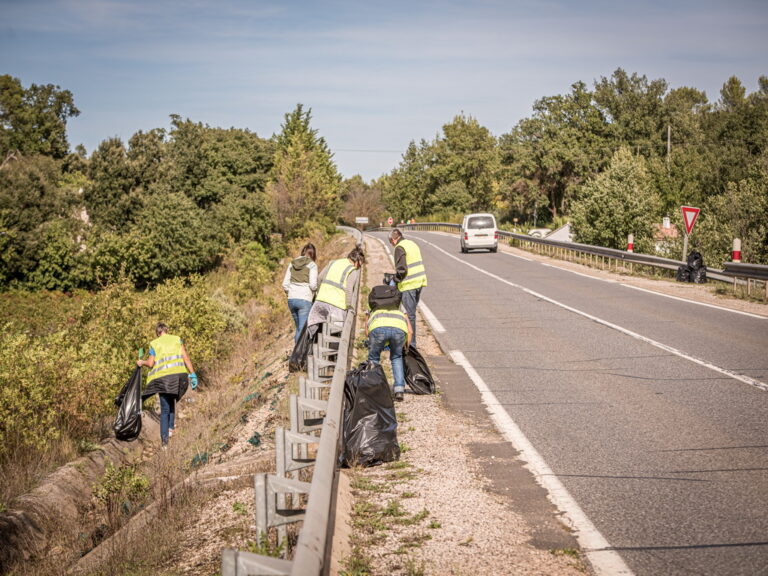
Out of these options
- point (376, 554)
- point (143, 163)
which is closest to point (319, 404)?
point (376, 554)

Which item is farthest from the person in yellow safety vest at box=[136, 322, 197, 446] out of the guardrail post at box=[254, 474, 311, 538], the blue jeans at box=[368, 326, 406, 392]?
the guardrail post at box=[254, 474, 311, 538]

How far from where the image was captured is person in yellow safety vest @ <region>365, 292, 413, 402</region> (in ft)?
28.0

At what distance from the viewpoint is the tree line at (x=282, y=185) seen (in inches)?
1677

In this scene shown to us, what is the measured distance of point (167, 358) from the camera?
1098 centimetres

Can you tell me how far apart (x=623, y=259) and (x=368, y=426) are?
70.1 feet

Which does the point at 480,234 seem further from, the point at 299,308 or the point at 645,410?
the point at 645,410

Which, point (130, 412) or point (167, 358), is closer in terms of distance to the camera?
→ point (130, 412)

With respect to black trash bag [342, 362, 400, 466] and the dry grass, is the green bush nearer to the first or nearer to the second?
the dry grass

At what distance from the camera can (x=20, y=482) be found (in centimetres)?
1023

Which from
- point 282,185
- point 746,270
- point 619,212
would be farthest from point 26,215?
point 746,270

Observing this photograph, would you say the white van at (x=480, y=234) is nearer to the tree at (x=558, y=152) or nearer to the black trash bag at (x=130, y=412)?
the black trash bag at (x=130, y=412)

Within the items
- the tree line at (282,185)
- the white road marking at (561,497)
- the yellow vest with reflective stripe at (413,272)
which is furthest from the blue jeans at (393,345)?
the tree line at (282,185)

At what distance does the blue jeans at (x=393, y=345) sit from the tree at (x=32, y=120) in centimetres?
8252

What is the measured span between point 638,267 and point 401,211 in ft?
332
